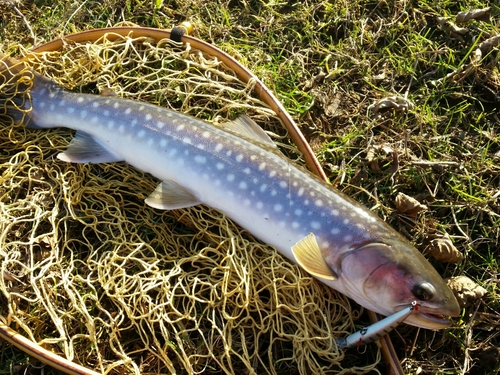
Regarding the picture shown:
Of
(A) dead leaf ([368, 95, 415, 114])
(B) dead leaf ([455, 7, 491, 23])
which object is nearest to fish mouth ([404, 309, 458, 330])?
(A) dead leaf ([368, 95, 415, 114])

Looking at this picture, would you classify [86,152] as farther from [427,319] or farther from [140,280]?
[427,319]

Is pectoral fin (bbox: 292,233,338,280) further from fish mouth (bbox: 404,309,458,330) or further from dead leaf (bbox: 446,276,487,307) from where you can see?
dead leaf (bbox: 446,276,487,307)

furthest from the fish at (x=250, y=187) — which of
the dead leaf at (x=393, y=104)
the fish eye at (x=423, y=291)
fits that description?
the dead leaf at (x=393, y=104)

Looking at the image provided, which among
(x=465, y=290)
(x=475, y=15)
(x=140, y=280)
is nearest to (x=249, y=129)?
(x=140, y=280)

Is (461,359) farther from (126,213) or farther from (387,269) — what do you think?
(126,213)

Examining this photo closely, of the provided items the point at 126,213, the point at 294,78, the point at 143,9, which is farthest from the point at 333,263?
the point at 143,9
